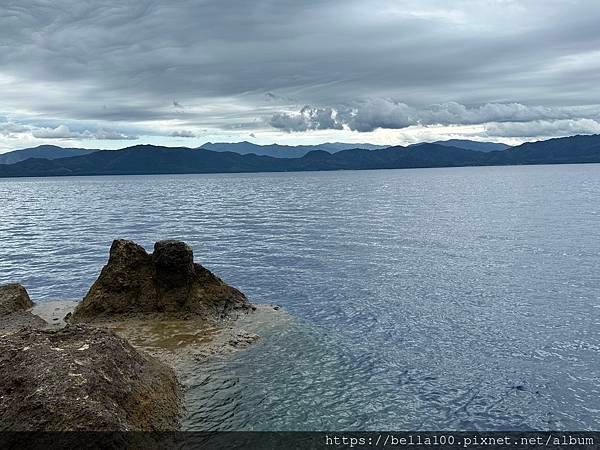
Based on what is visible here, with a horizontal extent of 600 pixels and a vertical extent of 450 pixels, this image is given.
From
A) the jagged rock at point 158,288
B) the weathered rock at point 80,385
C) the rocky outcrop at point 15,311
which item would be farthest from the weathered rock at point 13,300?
the weathered rock at point 80,385

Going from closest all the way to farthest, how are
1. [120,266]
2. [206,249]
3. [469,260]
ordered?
[120,266]
[469,260]
[206,249]

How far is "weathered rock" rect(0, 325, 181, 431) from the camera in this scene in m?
11.4

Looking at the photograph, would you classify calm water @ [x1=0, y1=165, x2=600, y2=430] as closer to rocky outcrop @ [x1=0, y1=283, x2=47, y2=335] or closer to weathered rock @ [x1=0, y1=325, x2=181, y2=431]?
weathered rock @ [x1=0, y1=325, x2=181, y2=431]

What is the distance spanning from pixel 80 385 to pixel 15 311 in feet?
51.7

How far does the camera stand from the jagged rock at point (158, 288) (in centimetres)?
2522

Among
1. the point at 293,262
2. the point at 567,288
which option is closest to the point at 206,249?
the point at 293,262

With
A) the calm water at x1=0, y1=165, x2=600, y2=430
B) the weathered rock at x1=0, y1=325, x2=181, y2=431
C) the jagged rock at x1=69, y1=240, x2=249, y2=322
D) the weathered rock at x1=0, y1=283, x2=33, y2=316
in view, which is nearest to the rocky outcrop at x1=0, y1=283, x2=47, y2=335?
the weathered rock at x1=0, y1=283, x2=33, y2=316

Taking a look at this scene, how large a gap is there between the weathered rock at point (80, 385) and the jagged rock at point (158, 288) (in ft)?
29.8

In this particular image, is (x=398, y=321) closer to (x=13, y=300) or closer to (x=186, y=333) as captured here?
(x=186, y=333)

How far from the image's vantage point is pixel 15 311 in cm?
2494

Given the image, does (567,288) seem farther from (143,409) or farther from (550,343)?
(143,409)

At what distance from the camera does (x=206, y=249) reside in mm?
46969

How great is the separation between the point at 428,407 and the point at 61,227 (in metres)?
64.1

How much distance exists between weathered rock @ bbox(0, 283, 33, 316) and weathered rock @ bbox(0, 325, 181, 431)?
1143 centimetres
